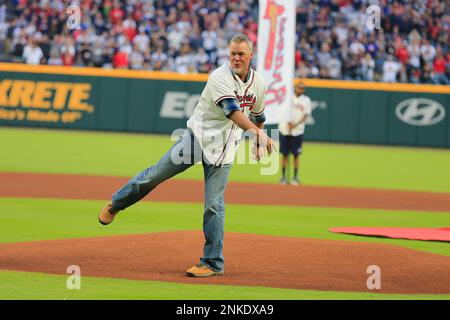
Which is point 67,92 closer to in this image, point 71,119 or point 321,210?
point 71,119

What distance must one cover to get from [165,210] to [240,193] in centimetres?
304

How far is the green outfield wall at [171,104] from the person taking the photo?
100 feet

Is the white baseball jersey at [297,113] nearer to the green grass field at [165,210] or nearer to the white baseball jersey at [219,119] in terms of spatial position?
the green grass field at [165,210]

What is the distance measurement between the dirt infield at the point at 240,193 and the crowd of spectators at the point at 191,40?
12.5 meters

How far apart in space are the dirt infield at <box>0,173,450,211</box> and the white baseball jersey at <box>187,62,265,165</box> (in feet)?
23.5

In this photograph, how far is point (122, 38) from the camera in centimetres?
3078

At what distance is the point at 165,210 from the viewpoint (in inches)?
571

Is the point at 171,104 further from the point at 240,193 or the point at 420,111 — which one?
the point at 240,193

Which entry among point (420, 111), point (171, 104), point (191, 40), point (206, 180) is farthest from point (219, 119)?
point (420, 111)

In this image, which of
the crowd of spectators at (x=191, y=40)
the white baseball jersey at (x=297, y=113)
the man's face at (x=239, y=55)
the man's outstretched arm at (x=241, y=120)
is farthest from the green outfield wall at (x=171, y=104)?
the man's outstretched arm at (x=241, y=120)

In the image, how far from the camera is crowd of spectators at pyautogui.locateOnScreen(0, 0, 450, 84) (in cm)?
3083

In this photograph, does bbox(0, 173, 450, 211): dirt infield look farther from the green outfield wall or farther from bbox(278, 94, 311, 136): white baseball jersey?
the green outfield wall

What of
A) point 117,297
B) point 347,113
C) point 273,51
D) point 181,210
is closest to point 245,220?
point 181,210

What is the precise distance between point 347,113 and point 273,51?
9.51m
